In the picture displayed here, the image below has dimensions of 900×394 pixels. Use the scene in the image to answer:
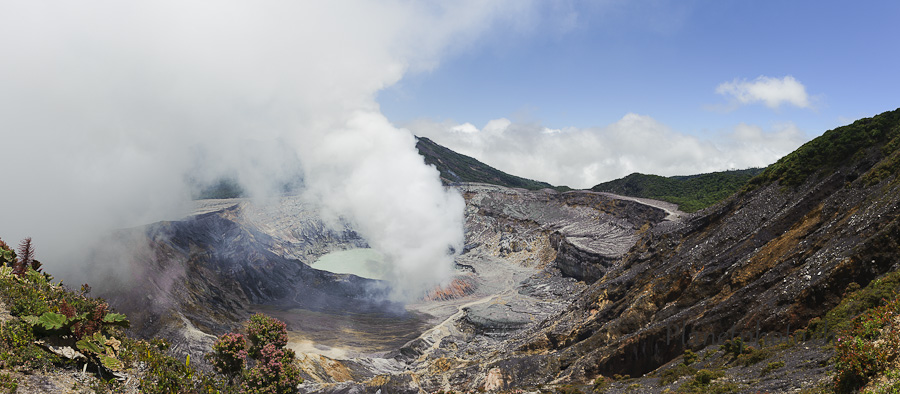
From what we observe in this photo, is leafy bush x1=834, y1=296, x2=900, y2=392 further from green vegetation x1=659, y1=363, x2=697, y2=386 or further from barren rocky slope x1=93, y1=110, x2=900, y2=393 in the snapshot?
green vegetation x1=659, y1=363, x2=697, y2=386

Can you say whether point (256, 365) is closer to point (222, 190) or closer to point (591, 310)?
point (591, 310)

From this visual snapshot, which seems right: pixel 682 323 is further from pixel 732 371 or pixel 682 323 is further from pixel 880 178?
pixel 880 178

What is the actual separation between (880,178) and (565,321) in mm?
23213

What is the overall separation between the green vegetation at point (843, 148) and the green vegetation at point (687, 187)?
41556 millimetres

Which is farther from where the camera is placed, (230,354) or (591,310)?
(591,310)

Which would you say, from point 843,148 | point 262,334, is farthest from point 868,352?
point 843,148

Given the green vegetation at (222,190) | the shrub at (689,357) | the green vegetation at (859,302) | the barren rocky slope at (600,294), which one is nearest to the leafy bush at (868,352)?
the barren rocky slope at (600,294)

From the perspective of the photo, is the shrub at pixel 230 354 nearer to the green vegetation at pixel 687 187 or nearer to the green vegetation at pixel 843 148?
the green vegetation at pixel 843 148

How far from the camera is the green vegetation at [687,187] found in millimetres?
89188

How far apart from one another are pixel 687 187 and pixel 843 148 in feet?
296

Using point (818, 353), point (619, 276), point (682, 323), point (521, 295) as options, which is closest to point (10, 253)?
point (818, 353)

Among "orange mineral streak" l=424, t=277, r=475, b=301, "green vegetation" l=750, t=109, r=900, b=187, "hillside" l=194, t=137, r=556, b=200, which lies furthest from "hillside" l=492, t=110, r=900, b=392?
"hillside" l=194, t=137, r=556, b=200

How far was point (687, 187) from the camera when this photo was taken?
4648 inches

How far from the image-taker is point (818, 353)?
50.2 ft
